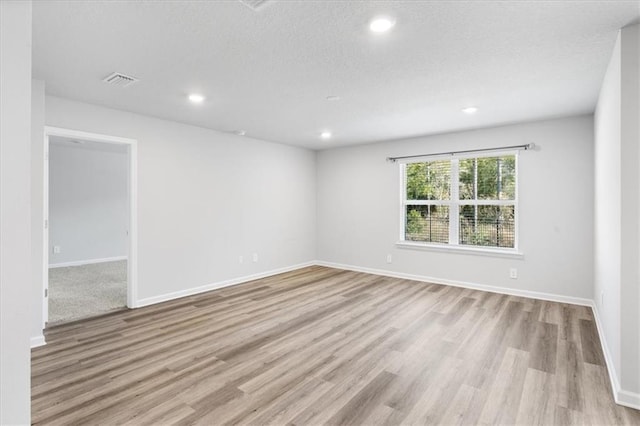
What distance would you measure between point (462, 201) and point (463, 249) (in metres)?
0.76

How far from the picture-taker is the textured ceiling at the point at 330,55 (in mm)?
1952

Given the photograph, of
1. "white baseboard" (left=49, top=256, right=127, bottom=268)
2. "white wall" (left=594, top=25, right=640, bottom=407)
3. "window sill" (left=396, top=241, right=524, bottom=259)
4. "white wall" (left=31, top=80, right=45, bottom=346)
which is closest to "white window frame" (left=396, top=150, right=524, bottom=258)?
"window sill" (left=396, top=241, right=524, bottom=259)

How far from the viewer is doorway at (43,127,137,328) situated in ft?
17.9

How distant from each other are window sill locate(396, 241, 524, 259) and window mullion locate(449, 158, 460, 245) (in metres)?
0.15

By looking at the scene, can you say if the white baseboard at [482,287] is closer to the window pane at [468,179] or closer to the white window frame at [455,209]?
the white window frame at [455,209]

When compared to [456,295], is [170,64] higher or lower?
higher

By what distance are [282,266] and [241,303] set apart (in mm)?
1956

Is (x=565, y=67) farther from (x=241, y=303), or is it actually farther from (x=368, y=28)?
(x=241, y=303)

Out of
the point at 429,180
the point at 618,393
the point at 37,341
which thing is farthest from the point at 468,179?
the point at 37,341

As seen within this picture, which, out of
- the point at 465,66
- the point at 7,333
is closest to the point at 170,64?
the point at 7,333

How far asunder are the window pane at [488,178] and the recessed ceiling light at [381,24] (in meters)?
3.59

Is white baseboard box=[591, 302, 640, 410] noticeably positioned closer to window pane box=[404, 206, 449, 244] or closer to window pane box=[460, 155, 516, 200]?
window pane box=[460, 155, 516, 200]

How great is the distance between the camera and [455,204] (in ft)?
17.4

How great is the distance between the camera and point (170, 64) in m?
2.67
